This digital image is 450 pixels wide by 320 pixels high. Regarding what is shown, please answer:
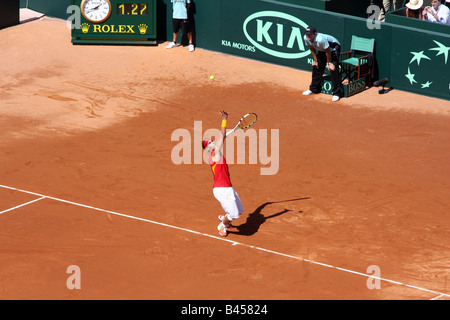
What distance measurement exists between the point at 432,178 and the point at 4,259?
9369mm

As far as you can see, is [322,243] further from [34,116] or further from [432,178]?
[34,116]

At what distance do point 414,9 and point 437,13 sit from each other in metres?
0.75

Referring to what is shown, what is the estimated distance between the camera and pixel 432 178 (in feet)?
58.2

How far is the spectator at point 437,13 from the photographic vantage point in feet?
74.6

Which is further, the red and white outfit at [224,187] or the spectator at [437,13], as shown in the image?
the spectator at [437,13]

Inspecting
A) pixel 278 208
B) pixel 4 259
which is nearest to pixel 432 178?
pixel 278 208

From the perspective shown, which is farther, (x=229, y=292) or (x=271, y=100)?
(x=271, y=100)

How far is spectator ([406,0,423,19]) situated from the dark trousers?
112 inches

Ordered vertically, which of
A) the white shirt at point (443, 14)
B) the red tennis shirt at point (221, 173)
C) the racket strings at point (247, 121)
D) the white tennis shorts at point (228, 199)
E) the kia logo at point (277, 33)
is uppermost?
the white shirt at point (443, 14)

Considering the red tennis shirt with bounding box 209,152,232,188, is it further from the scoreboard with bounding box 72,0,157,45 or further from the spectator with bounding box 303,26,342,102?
the scoreboard with bounding box 72,0,157,45

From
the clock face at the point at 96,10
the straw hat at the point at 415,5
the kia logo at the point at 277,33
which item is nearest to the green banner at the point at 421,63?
the straw hat at the point at 415,5

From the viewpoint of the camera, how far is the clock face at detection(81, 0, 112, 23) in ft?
86.0

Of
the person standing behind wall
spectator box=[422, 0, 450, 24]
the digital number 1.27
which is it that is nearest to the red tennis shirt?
spectator box=[422, 0, 450, 24]

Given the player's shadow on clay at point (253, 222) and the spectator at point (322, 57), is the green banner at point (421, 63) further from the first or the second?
the player's shadow on clay at point (253, 222)
